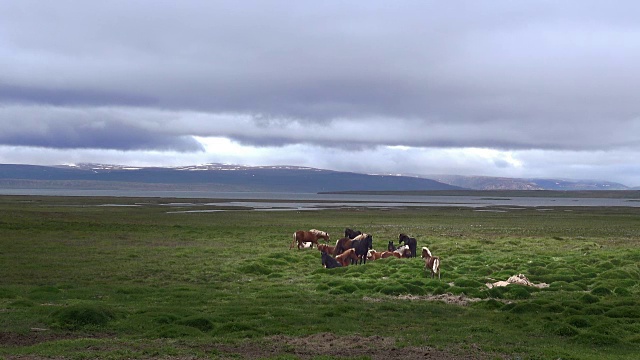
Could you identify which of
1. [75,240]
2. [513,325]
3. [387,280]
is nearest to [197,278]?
[387,280]

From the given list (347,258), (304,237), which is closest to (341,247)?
(347,258)

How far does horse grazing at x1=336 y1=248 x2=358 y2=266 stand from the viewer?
1225 inches

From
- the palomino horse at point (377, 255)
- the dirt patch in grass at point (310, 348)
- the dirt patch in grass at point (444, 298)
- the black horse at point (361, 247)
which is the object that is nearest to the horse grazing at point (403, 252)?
the palomino horse at point (377, 255)

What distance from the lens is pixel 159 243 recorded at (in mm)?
42594

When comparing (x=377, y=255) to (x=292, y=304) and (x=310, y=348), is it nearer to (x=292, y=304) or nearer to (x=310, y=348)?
(x=292, y=304)

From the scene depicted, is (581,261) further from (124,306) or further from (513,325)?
(124,306)

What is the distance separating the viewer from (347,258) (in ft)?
103

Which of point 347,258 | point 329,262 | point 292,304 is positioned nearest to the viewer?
point 292,304

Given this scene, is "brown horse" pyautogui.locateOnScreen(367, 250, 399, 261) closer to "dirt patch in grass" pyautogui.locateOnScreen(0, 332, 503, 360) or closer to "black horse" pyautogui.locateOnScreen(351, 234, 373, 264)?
"black horse" pyautogui.locateOnScreen(351, 234, 373, 264)

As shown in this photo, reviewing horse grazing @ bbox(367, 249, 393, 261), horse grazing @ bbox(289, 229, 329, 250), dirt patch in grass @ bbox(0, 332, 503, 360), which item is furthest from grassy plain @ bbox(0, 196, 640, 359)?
horse grazing @ bbox(289, 229, 329, 250)

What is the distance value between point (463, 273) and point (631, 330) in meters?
11.2

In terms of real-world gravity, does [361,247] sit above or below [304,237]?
above

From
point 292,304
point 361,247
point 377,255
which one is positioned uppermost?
point 361,247

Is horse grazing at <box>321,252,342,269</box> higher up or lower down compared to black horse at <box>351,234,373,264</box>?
lower down
